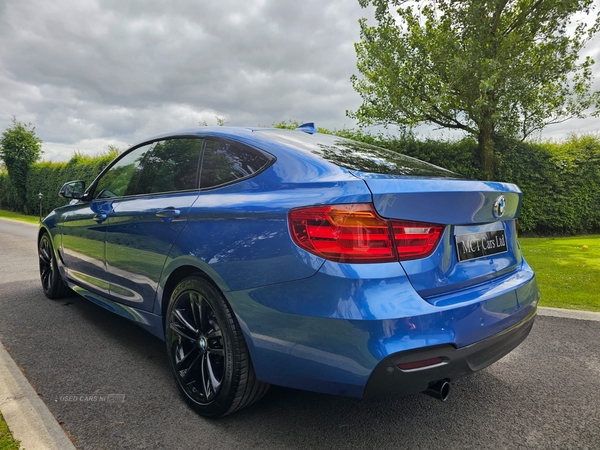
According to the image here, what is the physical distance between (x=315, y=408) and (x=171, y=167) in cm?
183

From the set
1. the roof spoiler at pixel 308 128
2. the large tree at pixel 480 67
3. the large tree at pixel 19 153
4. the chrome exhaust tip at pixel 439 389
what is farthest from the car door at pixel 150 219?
the large tree at pixel 19 153

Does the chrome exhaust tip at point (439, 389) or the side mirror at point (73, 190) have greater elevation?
the side mirror at point (73, 190)

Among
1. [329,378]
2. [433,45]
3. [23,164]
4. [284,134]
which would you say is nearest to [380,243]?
[329,378]

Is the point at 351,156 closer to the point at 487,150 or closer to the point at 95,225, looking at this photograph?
the point at 95,225

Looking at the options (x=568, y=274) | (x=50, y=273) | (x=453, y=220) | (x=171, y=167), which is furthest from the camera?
(x=568, y=274)

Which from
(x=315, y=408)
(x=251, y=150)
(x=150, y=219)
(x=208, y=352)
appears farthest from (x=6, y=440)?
(x=251, y=150)

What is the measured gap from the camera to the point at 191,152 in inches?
110

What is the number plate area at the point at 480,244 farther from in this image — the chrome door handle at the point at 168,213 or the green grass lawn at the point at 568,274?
the green grass lawn at the point at 568,274

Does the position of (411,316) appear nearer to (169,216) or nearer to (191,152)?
(169,216)

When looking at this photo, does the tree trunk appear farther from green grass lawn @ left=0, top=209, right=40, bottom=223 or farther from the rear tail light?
green grass lawn @ left=0, top=209, right=40, bottom=223

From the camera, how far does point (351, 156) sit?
2404 millimetres

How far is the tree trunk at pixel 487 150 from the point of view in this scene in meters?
11.6

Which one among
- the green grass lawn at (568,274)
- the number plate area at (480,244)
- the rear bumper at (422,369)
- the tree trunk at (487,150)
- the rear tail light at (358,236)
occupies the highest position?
the tree trunk at (487,150)

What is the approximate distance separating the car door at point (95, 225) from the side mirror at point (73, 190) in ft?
0.31
